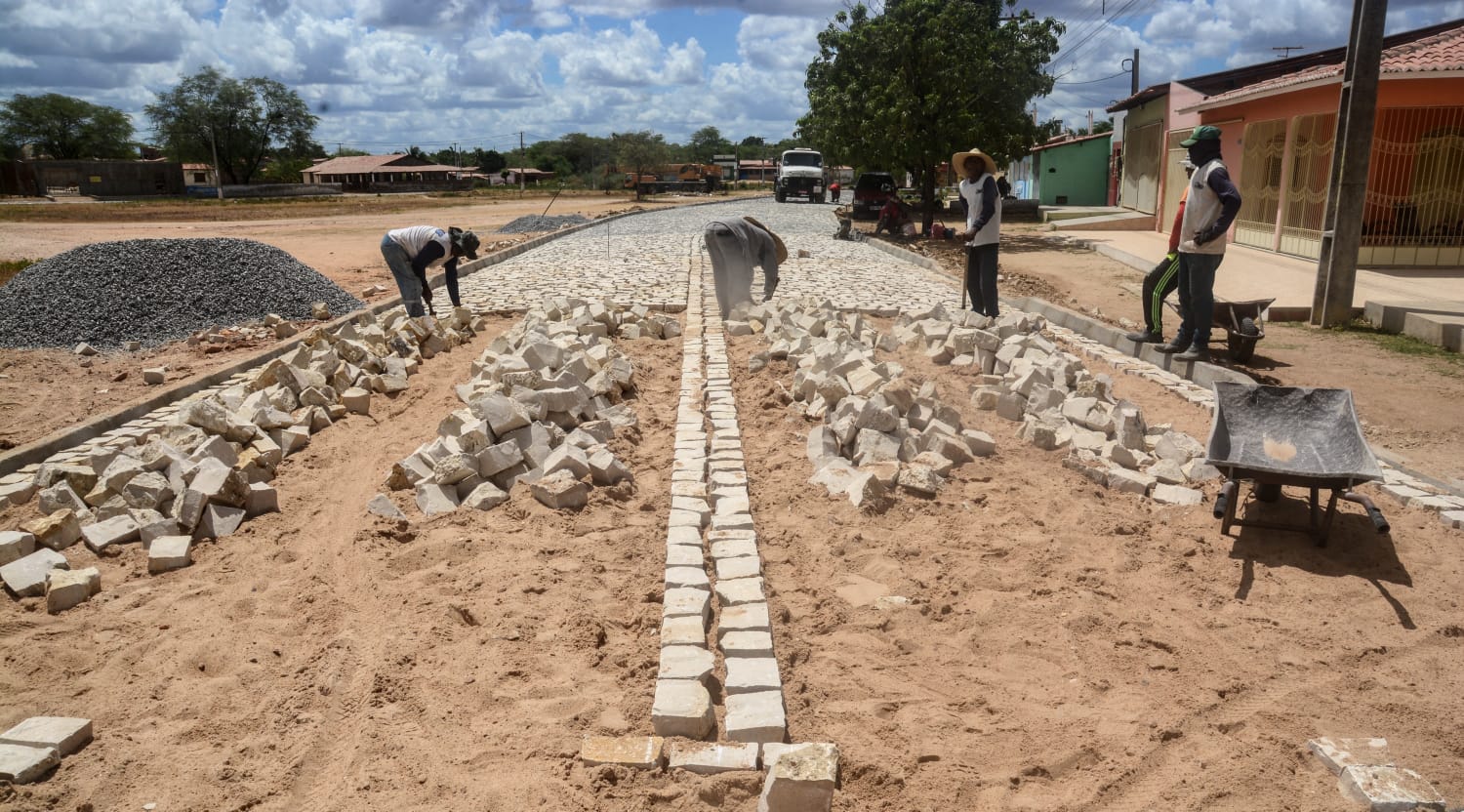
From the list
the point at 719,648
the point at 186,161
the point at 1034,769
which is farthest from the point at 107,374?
the point at 186,161

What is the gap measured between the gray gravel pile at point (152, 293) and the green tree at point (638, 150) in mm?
58017

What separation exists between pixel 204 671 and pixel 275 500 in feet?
5.58

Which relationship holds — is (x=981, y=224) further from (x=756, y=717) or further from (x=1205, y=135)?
(x=756, y=717)

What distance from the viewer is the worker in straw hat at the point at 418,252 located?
370 inches

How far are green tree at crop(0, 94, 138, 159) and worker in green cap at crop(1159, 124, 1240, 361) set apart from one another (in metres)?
85.3

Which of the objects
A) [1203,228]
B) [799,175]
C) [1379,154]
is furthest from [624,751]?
[799,175]

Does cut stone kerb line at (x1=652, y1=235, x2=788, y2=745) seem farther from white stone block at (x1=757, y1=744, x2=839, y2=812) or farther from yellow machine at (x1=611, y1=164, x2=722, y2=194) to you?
yellow machine at (x1=611, y1=164, x2=722, y2=194)

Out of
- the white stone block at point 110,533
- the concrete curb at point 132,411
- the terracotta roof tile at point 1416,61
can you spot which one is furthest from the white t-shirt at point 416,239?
the terracotta roof tile at point 1416,61

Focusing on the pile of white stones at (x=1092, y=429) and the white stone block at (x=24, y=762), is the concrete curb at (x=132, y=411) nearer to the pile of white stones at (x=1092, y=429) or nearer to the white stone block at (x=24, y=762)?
the white stone block at (x=24, y=762)

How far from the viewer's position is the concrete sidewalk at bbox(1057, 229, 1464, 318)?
11211 mm

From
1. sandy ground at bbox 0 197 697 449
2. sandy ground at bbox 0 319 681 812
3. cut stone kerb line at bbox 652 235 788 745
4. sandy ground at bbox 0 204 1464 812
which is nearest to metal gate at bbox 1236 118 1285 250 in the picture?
sandy ground at bbox 0 204 1464 812

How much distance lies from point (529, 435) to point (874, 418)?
2.01 meters

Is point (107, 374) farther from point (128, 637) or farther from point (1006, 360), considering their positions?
point (1006, 360)

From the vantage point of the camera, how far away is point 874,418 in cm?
542
